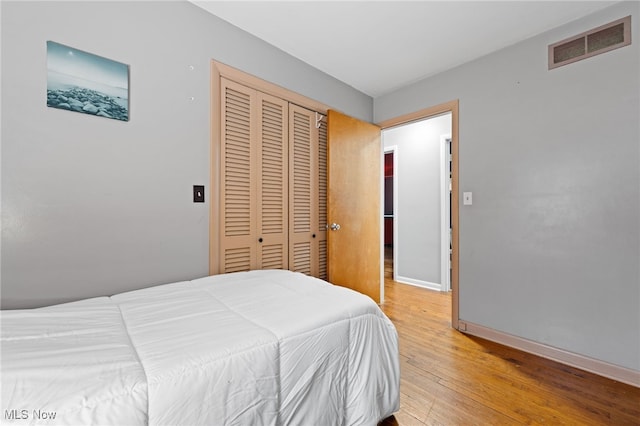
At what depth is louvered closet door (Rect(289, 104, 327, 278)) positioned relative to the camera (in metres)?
2.38

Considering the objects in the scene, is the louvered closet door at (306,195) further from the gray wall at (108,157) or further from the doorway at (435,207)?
the doorway at (435,207)

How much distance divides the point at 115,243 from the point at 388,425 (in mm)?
1756

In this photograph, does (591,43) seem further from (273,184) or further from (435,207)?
(273,184)

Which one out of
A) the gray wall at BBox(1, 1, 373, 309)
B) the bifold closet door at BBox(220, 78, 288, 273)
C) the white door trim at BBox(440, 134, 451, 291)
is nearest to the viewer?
the gray wall at BBox(1, 1, 373, 309)

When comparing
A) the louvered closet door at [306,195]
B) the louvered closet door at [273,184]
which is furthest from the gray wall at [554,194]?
the louvered closet door at [273,184]

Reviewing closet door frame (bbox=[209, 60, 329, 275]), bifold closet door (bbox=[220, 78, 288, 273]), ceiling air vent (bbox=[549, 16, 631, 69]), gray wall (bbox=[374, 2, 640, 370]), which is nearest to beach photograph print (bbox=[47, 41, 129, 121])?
closet door frame (bbox=[209, 60, 329, 275])

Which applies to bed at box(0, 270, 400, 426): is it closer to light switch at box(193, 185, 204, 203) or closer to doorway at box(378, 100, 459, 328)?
light switch at box(193, 185, 204, 203)

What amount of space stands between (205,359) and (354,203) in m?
2.27

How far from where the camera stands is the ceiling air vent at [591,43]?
5.78 feet

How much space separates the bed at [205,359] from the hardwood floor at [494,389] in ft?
1.18

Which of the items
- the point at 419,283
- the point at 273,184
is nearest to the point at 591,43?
the point at 273,184

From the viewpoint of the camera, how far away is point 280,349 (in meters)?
0.91

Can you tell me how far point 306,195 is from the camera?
8.25 feet

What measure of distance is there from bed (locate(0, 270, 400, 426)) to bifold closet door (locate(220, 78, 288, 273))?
24.0 inches
